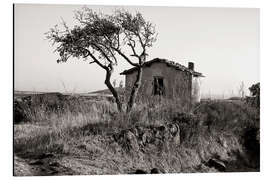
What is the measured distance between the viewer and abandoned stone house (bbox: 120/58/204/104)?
666 cm

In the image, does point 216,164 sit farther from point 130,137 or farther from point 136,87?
point 136,87

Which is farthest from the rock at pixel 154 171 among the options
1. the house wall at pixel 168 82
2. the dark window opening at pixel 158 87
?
the dark window opening at pixel 158 87

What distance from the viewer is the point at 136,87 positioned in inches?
260

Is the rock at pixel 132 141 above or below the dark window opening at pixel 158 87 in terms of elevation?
below

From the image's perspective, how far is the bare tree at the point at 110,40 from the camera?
625cm

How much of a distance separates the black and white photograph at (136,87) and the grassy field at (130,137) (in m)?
0.02

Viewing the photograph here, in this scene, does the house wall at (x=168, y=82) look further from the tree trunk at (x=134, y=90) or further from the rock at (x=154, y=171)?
the rock at (x=154, y=171)

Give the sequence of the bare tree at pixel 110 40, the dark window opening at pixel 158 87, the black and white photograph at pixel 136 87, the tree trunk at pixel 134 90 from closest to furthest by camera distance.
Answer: the black and white photograph at pixel 136 87
the bare tree at pixel 110 40
the tree trunk at pixel 134 90
the dark window opening at pixel 158 87

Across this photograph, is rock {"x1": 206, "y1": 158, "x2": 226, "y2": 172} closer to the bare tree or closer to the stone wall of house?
the stone wall of house

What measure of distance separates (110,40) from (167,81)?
133 cm

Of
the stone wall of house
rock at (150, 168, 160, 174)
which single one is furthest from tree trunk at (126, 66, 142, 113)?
rock at (150, 168, 160, 174)

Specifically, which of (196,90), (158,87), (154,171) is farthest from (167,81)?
(154,171)
